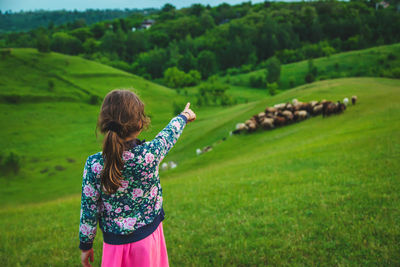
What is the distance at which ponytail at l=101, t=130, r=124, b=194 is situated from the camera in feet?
9.16

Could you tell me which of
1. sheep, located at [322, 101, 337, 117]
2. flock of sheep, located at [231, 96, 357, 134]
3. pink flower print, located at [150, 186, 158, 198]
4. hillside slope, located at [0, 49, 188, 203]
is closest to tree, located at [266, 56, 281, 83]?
hillside slope, located at [0, 49, 188, 203]

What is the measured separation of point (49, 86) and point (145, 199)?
61411mm

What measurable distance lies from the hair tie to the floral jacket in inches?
9.8

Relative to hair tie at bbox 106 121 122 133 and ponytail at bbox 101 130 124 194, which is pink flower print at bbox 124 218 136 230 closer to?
ponytail at bbox 101 130 124 194

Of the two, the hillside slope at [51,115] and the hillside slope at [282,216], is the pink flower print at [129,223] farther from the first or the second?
the hillside slope at [282,216]

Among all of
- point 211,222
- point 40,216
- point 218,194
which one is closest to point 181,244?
point 211,222

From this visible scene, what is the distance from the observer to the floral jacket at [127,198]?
9.79 ft

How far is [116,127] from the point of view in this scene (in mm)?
2906

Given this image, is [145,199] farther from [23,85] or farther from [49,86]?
[23,85]

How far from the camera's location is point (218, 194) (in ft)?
30.1

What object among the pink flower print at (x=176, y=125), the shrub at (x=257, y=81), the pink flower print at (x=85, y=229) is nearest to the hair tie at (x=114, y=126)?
the pink flower print at (x=176, y=125)

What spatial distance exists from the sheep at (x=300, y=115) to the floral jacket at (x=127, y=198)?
20114mm

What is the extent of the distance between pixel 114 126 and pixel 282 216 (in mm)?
5131

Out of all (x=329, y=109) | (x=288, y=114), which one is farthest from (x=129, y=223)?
(x=288, y=114)
